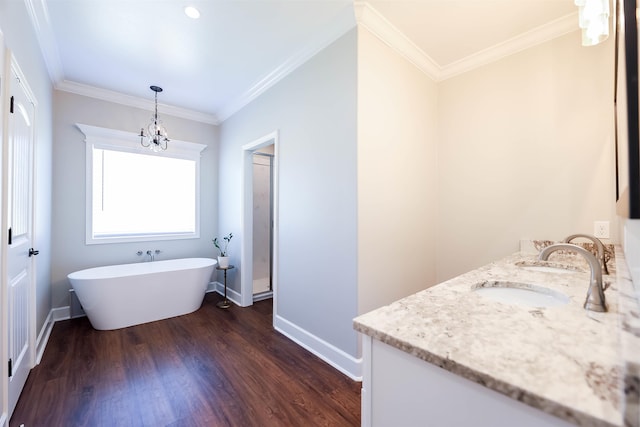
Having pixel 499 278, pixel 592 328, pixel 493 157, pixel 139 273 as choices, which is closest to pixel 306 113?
pixel 493 157

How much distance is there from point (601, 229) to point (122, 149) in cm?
501

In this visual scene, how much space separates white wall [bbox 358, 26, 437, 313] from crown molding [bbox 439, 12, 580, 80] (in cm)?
26

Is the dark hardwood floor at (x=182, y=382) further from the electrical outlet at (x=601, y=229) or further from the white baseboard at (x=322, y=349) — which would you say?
the electrical outlet at (x=601, y=229)

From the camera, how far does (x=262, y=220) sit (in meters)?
4.21

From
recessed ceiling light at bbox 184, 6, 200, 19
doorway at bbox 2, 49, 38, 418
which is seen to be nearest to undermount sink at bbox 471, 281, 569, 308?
doorway at bbox 2, 49, 38, 418

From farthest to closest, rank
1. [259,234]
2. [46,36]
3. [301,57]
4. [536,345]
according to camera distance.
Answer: [259,234] < [301,57] < [46,36] < [536,345]

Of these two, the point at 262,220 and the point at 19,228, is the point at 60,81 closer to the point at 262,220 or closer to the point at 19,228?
the point at 19,228

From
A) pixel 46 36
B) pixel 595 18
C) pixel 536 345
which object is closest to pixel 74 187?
pixel 46 36

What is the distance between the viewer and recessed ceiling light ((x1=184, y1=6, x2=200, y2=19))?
200 cm

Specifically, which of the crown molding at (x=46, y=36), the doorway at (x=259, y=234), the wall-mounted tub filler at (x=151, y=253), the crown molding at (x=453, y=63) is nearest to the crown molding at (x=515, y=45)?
the crown molding at (x=453, y=63)

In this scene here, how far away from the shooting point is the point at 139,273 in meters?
3.00

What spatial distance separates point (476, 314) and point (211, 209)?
Result: 159 inches

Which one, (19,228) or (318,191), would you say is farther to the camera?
(318,191)

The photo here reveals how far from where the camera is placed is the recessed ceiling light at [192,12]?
6.56 feet
